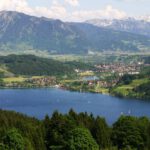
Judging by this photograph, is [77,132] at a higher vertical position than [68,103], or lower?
higher

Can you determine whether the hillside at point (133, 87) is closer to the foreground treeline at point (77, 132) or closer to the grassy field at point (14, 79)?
the grassy field at point (14, 79)

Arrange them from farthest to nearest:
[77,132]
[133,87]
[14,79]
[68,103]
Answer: [14,79] → [133,87] → [68,103] → [77,132]

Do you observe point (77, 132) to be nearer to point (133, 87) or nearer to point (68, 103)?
point (68, 103)

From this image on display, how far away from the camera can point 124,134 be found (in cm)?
4375

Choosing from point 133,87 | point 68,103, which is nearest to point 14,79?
point 133,87

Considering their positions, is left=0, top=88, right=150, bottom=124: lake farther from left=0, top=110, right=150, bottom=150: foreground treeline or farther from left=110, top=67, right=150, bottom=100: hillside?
left=0, top=110, right=150, bottom=150: foreground treeline

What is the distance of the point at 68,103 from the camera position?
4779 inches

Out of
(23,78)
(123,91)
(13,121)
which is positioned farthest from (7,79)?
(13,121)

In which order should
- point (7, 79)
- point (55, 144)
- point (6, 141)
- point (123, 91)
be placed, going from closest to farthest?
1. point (6, 141)
2. point (55, 144)
3. point (123, 91)
4. point (7, 79)

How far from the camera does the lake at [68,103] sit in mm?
105500

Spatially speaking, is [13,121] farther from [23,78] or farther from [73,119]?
[23,78]

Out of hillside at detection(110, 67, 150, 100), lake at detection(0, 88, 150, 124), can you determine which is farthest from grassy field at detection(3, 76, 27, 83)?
hillside at detection(110, 67, 150, 100)

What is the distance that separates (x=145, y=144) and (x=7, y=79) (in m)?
146

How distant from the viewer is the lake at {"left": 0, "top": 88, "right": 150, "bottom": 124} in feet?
346
